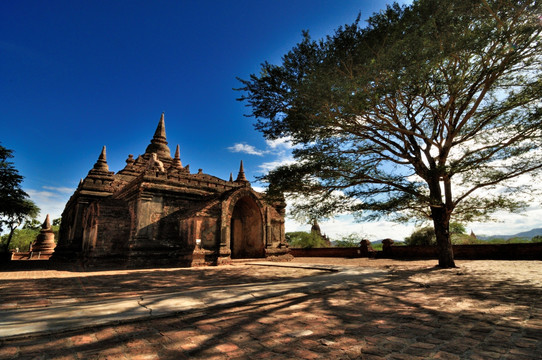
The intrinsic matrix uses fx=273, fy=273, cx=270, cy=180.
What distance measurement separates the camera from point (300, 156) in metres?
10.9

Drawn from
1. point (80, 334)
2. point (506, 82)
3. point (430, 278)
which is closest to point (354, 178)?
point (430, 278)

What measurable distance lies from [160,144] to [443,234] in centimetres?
2486

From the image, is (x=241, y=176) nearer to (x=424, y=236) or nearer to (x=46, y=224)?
(x=424, y=236)

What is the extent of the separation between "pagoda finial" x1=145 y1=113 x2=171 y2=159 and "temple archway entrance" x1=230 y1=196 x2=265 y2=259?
12409 millimetres

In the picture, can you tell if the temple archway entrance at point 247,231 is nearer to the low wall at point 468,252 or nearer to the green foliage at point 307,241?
the low wall at point 468,252

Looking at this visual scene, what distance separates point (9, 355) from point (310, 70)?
9649 mm

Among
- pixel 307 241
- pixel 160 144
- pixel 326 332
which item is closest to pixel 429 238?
pixel 307 241

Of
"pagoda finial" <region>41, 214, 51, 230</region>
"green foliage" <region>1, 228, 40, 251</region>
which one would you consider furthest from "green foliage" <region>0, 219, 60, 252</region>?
"pagoda finial" <region>41, 214, 51, 230</region>

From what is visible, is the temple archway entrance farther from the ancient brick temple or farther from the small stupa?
the small stupa

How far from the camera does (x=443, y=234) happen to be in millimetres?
10133

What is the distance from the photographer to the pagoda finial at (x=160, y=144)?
26391 mm

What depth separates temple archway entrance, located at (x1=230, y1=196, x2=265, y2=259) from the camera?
55.2 ft

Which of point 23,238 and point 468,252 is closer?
point 468,252

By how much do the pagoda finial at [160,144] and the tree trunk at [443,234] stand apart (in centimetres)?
2306
